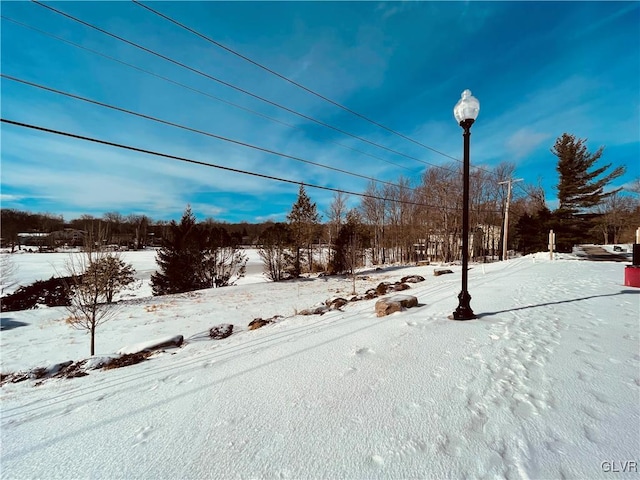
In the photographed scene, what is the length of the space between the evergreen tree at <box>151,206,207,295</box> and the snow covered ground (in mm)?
12520

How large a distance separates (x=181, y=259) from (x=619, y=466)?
18.7 meters

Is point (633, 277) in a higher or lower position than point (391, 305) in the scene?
higher

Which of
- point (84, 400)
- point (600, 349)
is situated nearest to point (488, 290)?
point (600, 349)

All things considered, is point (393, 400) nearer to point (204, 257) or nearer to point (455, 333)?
point (455, 333)

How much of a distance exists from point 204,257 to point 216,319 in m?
8.74

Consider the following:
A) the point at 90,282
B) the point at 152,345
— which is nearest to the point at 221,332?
the point at 152,345

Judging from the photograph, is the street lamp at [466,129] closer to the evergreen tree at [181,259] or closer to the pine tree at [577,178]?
the evergreen tree at [181,259]

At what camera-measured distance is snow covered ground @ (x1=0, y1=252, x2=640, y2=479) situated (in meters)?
1.84

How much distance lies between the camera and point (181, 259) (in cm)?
1705

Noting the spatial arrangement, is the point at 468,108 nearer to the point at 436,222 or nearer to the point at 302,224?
the point at 302,224

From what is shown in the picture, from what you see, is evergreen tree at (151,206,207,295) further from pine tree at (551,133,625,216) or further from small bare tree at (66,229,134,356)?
pine tree at (551,133,625,216)

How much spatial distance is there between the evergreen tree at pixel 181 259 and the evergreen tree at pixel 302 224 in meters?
6.55

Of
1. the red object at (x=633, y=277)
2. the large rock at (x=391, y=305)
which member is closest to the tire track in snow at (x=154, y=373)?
the large rock at (x=391, y=305)

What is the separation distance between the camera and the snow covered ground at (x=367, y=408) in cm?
184
